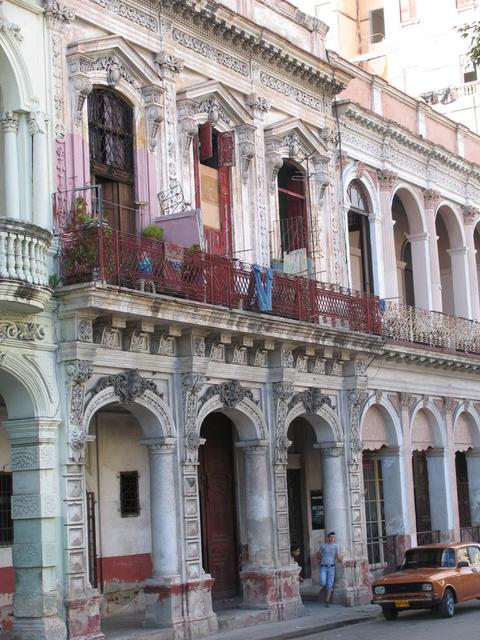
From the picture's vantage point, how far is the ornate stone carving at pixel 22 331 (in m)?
16.3

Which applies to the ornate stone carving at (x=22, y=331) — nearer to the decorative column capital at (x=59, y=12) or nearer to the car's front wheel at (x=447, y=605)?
the decorative column capital at (x=59, y=12)

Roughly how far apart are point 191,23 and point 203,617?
33.2ft

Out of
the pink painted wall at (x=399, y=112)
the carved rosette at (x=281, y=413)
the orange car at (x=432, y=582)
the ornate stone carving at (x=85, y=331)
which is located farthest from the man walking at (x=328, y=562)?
the pink painted wall at (x=399, y=112)

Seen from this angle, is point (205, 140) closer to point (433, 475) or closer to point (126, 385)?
point (126, 385)

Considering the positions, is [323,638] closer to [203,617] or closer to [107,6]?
[203,617]

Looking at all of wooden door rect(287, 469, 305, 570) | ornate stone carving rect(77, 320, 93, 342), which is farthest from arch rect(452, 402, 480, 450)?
ornate stone carving rect(77, 320, 93, 342)

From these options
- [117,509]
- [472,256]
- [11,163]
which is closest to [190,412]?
[117,509]

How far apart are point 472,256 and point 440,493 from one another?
21.9ft

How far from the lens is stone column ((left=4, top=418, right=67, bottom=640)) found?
16297mm

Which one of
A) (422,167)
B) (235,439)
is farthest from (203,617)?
(422,167)

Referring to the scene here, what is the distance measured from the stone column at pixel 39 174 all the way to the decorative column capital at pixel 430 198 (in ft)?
44.6

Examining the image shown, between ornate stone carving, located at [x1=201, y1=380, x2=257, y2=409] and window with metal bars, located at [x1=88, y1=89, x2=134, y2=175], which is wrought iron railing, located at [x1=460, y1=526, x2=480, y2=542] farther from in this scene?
window with metal bars, located at [x1=88, y1=89, x2=134, y2=175]

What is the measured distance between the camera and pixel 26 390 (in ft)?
55.0

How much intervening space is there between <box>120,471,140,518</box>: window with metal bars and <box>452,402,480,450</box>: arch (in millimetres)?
10023
